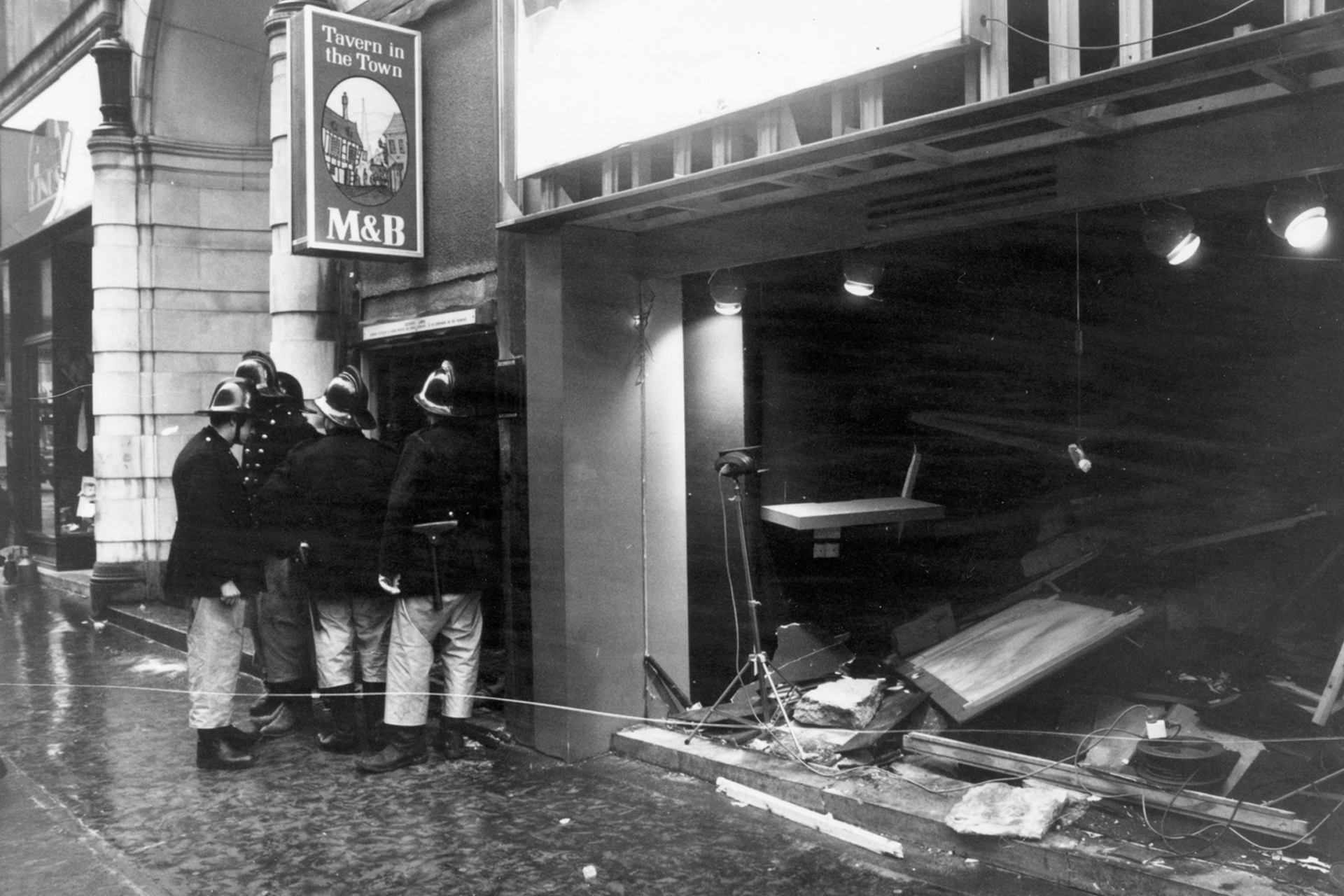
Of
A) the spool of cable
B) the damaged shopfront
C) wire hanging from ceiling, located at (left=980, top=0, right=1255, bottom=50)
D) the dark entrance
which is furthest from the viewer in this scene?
the dark entrance

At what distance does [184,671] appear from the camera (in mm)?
9797

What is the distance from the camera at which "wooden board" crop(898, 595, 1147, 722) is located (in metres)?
6.06

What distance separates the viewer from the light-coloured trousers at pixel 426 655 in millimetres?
6859

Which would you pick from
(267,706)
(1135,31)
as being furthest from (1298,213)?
(267,706)

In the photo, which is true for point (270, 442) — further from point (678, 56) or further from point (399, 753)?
point (678, 56)

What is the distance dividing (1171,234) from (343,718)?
226 inches

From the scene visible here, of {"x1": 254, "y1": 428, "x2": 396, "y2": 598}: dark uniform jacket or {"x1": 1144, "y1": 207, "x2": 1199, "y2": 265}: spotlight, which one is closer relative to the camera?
{"x1": 1144, "y1": 207, "x2": 1199, "y2": 265}: spotlight

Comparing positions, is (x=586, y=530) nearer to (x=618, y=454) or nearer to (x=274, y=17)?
(x=618, y=454)

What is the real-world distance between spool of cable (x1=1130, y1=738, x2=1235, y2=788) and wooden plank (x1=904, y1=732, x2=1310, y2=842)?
55 mm

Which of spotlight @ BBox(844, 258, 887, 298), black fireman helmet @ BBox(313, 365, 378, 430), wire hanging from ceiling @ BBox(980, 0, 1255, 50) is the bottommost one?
black fireman helmet @ BBox(313, 365, 378, 430)

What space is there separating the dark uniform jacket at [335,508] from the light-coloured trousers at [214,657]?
559 millimetres

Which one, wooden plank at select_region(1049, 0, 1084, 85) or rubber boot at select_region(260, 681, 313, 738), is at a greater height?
wooden plank at select_region(1049, 0, 1084, 85)

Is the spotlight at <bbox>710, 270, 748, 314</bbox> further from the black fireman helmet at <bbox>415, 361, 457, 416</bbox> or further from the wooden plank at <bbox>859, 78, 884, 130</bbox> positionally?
the wooden plank at <bbox>859, 78, 884, 130</bbox>

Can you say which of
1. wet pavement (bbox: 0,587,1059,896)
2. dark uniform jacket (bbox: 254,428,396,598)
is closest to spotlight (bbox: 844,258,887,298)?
wet pavement (bbox: 0,587,1059,896)
